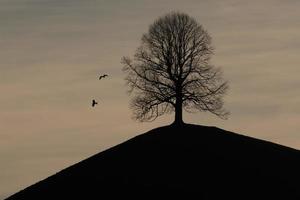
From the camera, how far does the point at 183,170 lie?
76500 millimetres

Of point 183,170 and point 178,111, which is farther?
point 178,111

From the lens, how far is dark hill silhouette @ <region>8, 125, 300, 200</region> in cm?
7162

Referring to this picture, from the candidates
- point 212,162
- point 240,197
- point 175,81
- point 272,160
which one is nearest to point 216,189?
point 240,197

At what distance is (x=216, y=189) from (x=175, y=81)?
1994cm

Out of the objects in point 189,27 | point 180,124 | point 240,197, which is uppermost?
point 189,27

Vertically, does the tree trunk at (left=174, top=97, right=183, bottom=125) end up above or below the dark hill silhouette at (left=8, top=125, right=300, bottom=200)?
above

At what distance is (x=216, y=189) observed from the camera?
71.7 meters

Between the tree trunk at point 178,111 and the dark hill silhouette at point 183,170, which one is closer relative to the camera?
the dark hill silhouette at point 183,170

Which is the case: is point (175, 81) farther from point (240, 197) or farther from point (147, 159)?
point (240, 197)

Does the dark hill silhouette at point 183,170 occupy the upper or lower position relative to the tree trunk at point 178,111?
lower

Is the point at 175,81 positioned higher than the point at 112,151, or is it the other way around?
the point at 175,81

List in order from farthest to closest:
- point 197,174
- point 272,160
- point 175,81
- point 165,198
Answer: point 175,81, point 272,160, point 197,174, point 165,198

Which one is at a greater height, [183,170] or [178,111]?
[178,111]

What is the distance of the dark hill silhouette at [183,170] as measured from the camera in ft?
235
